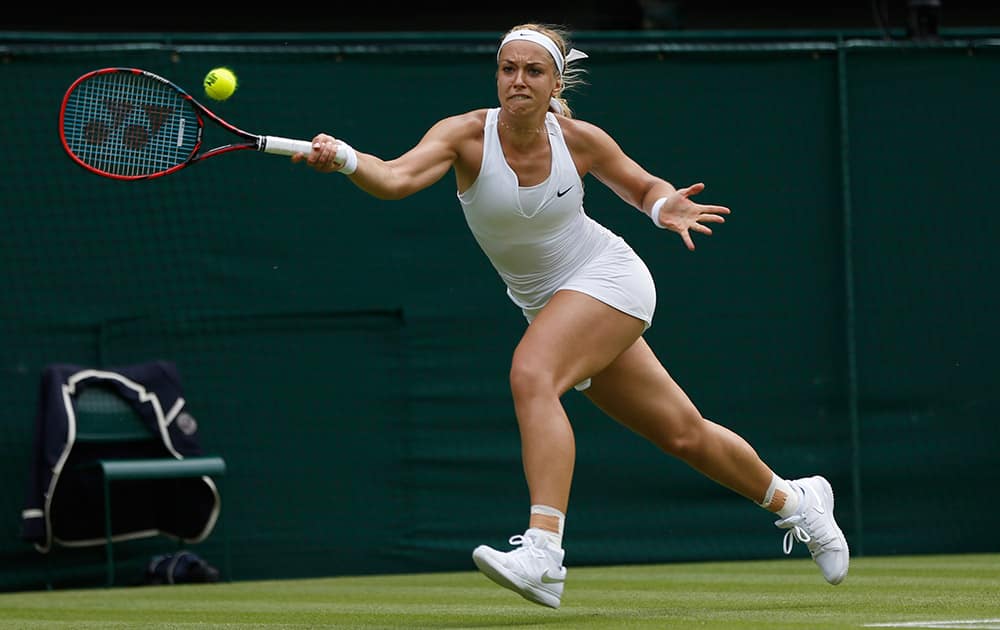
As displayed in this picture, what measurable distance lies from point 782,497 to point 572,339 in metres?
1.09

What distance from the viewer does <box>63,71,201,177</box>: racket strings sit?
566 centimetres

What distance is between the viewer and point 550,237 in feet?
17.9

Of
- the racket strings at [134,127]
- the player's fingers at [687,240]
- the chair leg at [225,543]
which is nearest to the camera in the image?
the player's fingers at [687,240]

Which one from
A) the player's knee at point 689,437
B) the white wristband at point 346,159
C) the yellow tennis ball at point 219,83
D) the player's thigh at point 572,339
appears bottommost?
the player's knee at point 689,437

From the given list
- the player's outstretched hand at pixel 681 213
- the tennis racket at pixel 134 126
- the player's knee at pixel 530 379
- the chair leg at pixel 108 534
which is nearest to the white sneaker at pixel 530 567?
the player's knee at pixel 530 379

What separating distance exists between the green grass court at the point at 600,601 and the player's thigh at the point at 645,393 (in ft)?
1.98

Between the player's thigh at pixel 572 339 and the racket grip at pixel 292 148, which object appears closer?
the racket grip at pixel 292 148

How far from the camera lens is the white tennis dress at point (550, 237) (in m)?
5.39

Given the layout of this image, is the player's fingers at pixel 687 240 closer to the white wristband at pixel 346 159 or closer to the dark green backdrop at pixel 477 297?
the white wristband at pixel 346 159

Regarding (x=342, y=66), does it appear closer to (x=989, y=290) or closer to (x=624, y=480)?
(x=624, y=480)

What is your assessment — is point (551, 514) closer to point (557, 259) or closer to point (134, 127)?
point (557, 259)

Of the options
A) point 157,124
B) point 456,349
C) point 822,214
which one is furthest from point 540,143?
point 822,214

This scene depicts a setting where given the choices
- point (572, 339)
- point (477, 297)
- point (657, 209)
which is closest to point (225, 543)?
point (477, 297)

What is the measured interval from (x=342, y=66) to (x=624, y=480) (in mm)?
2550
